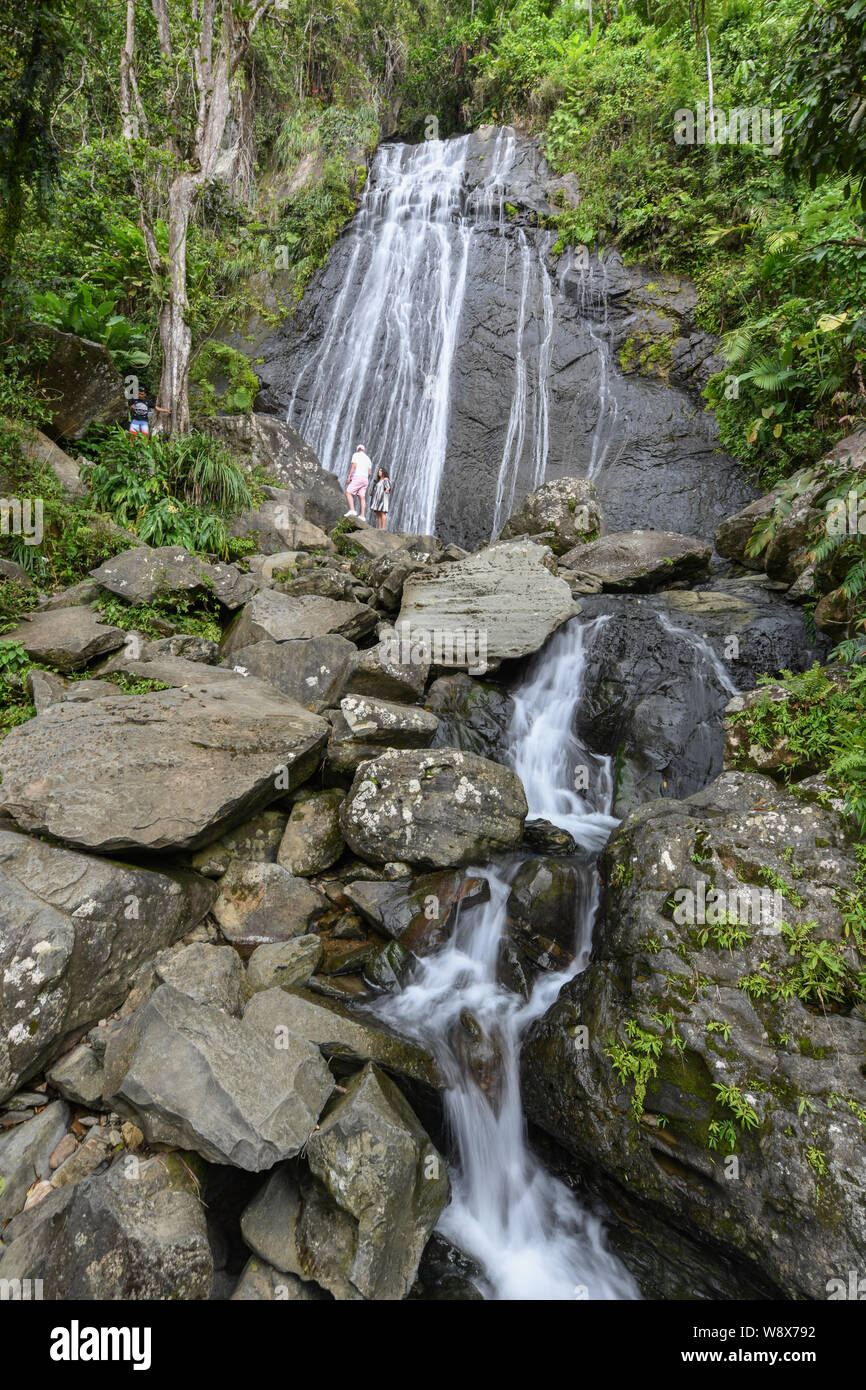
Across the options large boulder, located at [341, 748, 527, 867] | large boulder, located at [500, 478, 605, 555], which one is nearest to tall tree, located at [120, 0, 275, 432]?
large boulder, located at [500, 478, 605, 555]

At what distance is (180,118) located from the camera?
973cm

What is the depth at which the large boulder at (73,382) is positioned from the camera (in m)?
8.27

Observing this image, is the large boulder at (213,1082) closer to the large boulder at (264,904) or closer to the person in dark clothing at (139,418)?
the large boulder at (264,904)

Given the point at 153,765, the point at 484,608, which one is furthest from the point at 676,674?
the point at 153,765

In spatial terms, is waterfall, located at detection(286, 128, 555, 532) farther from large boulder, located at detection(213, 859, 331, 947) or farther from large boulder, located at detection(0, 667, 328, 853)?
large boulder, located at detection(213, 859, 331, 947)

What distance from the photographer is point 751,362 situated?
10922mm

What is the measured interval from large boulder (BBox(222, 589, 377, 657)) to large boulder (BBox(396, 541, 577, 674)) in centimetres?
57

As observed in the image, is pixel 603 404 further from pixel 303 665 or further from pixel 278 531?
pixel 303 665

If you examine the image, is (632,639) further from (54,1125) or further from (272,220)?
(272,220)

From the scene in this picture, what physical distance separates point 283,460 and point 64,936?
1009 cm

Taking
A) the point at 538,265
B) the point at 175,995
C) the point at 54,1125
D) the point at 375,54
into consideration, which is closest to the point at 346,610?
the point at 175,995

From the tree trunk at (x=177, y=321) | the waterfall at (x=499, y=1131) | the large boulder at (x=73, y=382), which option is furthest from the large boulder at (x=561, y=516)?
the large boulder at (x=73, y=382)

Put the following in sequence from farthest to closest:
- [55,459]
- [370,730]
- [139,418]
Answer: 1. [139,418]
2. [55,459]
3. [370,730]
